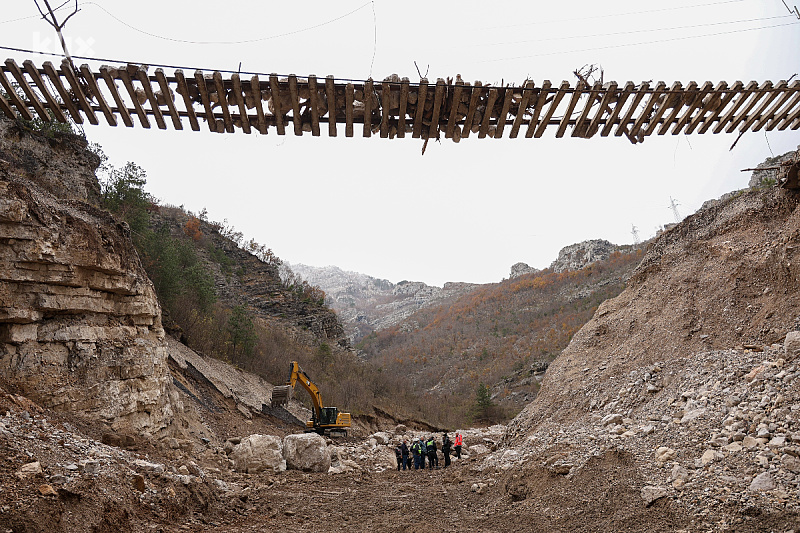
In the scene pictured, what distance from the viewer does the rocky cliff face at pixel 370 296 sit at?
300ft

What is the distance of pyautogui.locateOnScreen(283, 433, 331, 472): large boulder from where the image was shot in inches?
440

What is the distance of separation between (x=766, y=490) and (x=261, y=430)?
15.1 m

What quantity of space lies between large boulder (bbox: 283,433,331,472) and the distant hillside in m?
21.4

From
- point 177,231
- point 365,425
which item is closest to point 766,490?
point 365,425

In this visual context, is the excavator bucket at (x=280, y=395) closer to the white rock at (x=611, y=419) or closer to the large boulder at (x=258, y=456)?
the large boulder at (x=258, y=456)

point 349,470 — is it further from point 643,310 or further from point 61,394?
point 643,310

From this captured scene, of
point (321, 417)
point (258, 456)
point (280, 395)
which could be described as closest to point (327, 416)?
point (321, 417)

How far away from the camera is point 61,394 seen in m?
8.01

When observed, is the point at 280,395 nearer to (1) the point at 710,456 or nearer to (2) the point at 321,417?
(2) the point at 321,417

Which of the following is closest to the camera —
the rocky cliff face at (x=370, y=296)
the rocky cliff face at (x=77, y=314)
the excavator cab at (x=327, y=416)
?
the rocky cliff face at (x=77, y=314)

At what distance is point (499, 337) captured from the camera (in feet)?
170

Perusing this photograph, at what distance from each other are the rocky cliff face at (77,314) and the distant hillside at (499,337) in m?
24.6

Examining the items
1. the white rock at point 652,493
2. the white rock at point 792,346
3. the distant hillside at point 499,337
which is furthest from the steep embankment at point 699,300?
the distant hillside at point 499,337

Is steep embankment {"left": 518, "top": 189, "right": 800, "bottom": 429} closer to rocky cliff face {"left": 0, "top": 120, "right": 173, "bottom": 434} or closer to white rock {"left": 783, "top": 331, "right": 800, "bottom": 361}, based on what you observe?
white rock {"left": 783, "top": 331, "right": 800, "bottom": 361}
